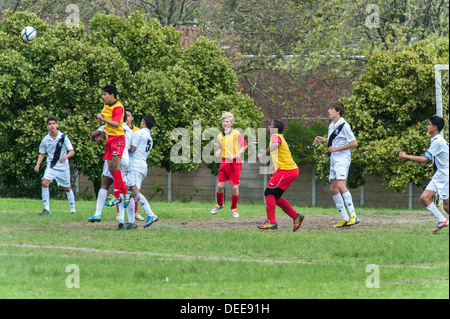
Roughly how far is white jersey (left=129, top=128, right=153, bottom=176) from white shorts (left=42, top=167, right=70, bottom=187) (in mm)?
3685

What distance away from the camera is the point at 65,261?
7.25 metres

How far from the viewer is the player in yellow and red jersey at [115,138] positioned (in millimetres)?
10516

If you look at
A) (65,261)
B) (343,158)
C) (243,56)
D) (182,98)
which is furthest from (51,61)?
(65,261)

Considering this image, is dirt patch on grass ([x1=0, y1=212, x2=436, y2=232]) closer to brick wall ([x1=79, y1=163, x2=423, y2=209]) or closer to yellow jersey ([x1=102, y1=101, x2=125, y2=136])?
yellow jersey ([x1=102, y1=101, x2=125, y2=136])

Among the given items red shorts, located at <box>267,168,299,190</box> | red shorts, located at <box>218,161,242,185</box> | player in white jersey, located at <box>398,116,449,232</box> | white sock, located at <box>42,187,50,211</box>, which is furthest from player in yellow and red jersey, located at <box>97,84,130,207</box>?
player in white jersey, located at <box>398,116,449,232</box>

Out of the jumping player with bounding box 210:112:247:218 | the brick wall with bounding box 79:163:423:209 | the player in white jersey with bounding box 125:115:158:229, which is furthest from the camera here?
the brick wall with bounding box 79:163:423:209

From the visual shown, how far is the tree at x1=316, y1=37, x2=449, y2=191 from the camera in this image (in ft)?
67.2

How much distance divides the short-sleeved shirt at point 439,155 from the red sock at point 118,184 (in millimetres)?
4994

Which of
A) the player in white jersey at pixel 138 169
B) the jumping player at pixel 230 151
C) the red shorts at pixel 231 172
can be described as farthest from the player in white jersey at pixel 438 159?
the player in white jersey at pixel 138 169

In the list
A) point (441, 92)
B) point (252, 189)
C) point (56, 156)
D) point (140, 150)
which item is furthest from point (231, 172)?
point (252, 189)

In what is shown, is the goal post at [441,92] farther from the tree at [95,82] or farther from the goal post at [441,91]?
the tree at [95,82]

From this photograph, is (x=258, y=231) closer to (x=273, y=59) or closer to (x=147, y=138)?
(x=147, y=138)

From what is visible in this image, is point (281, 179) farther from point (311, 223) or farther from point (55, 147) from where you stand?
point (55, 147)

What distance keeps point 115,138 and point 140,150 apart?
814 mm
